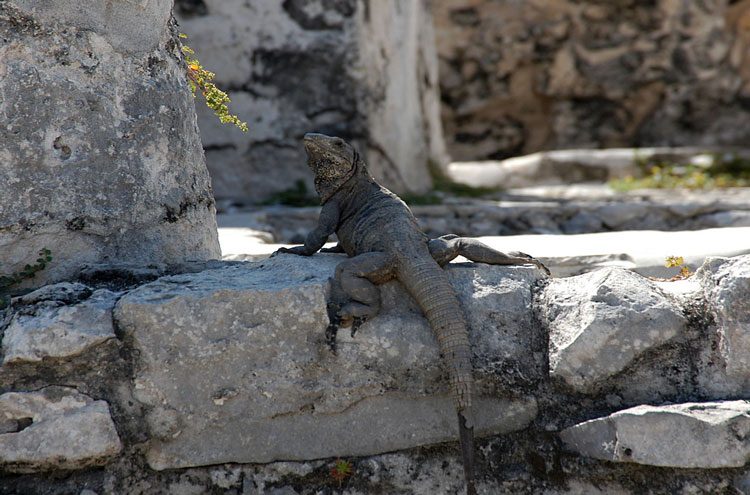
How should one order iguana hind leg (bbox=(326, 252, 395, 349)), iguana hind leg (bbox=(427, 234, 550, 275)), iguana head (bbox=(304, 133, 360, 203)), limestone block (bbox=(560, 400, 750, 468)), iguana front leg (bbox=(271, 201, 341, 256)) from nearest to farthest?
limestone block (bbox=(560, 400, 750, 468)) < iguana hind leg (bbox=(326, 252, 395, 349)) < iguana hind leg (bbox=(427, 234, 550, 275)) < iguana front leg (bbox=(271, 201, 341, 256)) < iguana head (bbox=(304, 133, 360, 203))

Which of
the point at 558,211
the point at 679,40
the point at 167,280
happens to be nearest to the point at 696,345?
the point at 167,280

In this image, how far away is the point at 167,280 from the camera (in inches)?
92.3

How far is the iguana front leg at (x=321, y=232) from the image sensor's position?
8.83 ft

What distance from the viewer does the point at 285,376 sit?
2.23m

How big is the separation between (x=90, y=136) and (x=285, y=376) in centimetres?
103

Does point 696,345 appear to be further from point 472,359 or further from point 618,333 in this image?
point 472,359

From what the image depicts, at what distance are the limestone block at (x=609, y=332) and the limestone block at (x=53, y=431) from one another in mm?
1408

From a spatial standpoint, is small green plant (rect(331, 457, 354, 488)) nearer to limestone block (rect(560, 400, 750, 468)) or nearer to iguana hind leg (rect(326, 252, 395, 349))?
iguana hind leg (rect(326, 252, 395, 349))

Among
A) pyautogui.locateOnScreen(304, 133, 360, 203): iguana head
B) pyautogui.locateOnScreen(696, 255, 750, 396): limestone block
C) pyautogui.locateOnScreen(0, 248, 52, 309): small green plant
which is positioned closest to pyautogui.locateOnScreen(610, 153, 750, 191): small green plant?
pyautogui.locateOnScreen(304, 133, 360, 203): iguana head

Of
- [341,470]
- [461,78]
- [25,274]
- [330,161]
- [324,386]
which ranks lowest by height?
[461,78]

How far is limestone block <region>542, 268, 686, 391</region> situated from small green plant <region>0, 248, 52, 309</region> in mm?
1689

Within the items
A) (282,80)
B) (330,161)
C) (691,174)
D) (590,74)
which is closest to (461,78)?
(590,74)

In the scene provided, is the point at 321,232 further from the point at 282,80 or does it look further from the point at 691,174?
the point at 691,174

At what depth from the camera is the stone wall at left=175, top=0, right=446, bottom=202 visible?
218 inches
